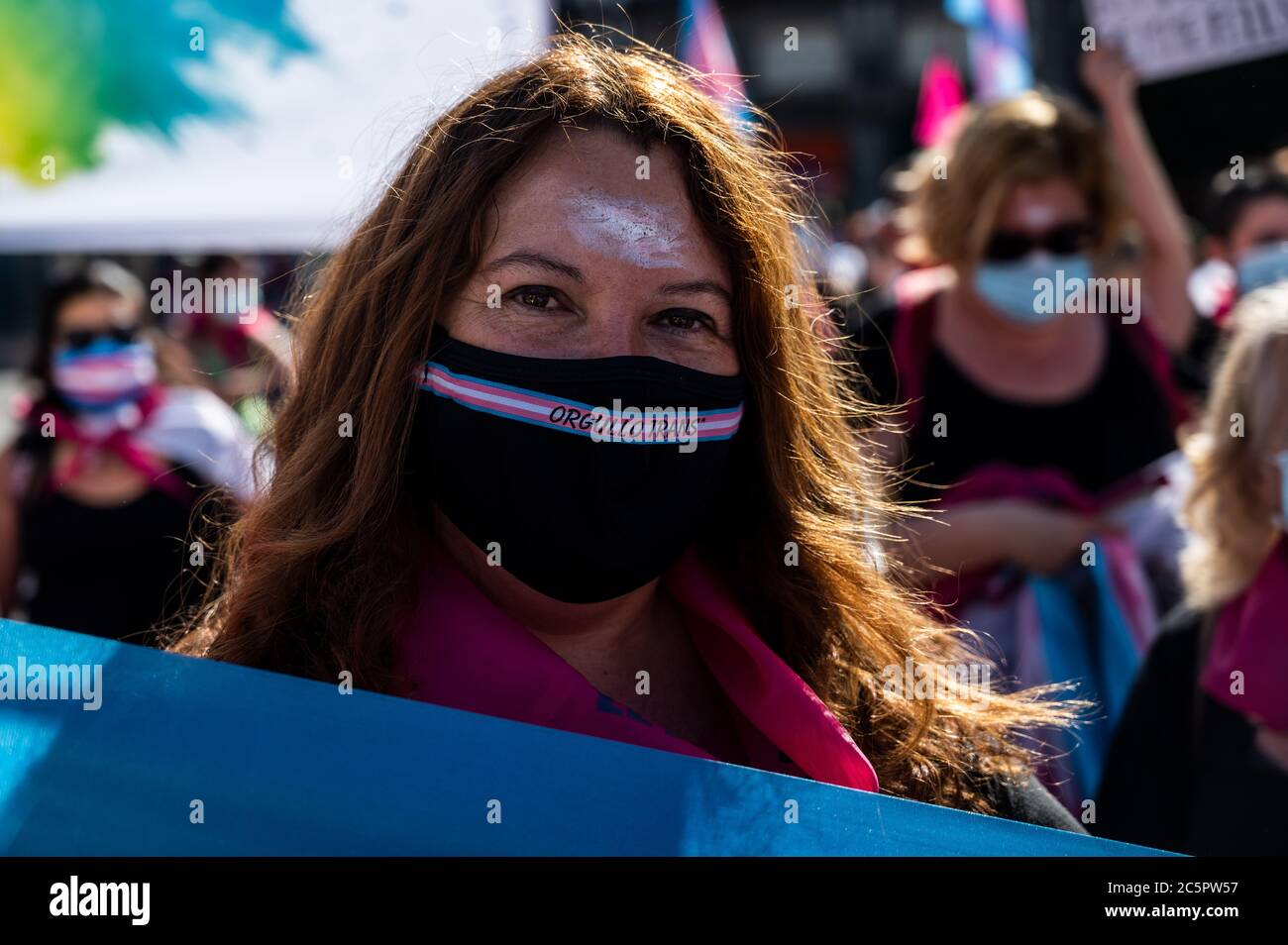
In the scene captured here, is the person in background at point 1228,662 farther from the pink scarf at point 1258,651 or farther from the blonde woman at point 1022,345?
the blonde woman at point 1022,345

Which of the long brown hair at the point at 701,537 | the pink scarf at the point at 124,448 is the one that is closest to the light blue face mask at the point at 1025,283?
the long brown hair at the point at 701,537

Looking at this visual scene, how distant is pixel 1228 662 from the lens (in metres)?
2.28

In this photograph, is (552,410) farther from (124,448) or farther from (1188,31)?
(1188,31)

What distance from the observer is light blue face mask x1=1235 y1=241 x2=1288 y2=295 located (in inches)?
170

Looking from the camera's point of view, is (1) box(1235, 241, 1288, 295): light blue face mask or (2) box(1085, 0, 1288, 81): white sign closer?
(2) box(1085, 0, 1288, 81): white sign

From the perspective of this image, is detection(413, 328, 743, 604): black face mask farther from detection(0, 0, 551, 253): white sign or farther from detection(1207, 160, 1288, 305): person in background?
detection(1207, 160, 1288, 305): person in background

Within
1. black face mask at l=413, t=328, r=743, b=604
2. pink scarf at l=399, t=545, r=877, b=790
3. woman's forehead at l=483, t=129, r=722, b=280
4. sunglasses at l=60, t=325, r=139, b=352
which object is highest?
sunglasses at l=60, t=325, r=139, b=352

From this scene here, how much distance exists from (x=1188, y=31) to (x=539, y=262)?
3057mm

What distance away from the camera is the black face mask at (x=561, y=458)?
1509mm

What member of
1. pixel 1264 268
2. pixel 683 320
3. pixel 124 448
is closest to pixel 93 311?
pixel 124 448

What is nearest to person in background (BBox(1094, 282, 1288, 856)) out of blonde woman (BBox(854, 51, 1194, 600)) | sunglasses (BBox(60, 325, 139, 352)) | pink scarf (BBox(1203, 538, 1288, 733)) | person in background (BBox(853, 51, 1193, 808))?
pink scarf (BBox(1203, 538, 1288, 733))

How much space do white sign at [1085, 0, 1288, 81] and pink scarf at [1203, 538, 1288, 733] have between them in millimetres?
1848
